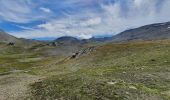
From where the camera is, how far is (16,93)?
1486 inches

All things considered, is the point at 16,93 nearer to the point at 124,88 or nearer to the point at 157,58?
the point at 124,88

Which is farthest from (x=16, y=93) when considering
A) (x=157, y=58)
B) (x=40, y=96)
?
(x=157, y=58)

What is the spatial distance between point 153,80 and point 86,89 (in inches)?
408

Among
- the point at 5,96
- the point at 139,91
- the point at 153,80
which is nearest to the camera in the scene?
the point at 139,91

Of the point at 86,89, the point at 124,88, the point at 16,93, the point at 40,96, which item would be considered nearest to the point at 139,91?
the point at 124,88

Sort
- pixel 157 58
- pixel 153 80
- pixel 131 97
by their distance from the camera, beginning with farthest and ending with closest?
pixel 157 58, pixel 153 80, pixel 131 97

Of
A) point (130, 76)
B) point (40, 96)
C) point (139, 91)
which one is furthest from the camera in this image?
point (130, 76)

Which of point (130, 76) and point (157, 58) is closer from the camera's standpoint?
point (130, 76)

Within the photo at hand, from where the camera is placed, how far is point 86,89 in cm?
3334

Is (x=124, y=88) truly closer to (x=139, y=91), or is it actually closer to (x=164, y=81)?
(x=139, y=91)

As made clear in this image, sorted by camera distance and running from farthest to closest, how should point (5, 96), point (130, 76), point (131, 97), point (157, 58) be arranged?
point (157, 58)
point (130, 76)
point (5, 96)
point (131, 97)

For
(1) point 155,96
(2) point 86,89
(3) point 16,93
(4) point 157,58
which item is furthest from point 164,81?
(4) point 157,58

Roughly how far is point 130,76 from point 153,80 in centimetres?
439

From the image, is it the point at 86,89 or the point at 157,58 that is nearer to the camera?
the point at 86,89
